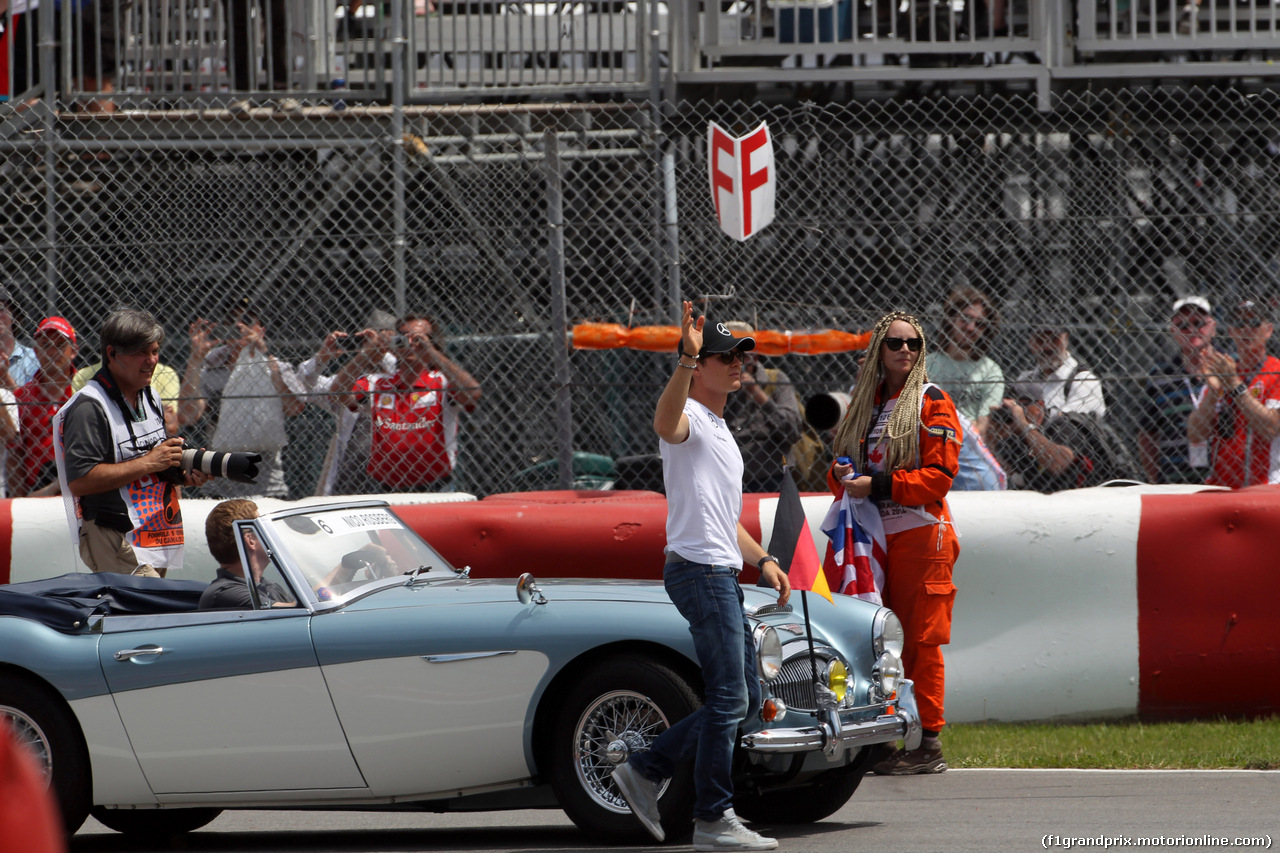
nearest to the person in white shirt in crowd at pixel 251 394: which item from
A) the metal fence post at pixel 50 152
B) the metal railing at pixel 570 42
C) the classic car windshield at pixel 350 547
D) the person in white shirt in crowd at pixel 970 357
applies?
the metal fence post at pixel 50 152

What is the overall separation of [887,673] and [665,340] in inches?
117

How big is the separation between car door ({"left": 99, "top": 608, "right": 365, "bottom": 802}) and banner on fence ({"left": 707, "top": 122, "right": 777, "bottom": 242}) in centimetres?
361

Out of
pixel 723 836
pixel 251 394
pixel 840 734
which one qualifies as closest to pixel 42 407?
pixel 251 394

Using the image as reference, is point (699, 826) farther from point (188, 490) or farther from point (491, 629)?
point (188, 490)

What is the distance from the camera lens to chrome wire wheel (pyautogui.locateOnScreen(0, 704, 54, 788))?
16.8ft

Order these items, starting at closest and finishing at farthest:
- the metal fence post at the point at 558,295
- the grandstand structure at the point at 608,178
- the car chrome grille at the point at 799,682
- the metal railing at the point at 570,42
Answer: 1. the car chrome grille at the point at 799,682
2. the metal fence post at the point at 558,295
3. the grandstand structure at the point at 608,178
4. the metal railing at the point at 570,42

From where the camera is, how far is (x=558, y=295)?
7637mm

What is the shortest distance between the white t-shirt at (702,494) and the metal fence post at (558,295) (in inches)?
107

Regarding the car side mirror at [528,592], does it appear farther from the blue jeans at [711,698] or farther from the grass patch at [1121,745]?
the grass patch at [1121,745]

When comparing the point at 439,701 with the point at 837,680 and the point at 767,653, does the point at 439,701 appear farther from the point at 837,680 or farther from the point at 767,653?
the point at 837,680

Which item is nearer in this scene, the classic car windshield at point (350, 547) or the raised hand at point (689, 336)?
the raised hand at point (689, 336)

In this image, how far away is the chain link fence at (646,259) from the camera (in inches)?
313

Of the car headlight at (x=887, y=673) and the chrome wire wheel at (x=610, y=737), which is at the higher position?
the car headlight at (x=887, y=673)

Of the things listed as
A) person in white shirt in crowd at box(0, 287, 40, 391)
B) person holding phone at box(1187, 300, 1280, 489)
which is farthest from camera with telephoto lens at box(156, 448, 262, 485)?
person holding phone at box(1187, 300, 1280, 489)
